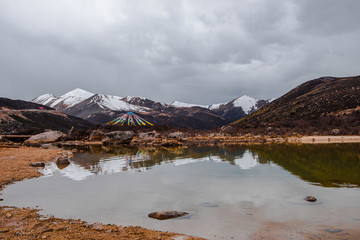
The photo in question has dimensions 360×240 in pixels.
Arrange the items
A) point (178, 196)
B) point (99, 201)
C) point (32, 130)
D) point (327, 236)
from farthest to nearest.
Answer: point (32, 130)
point (178, 196)
point (99, 201)
point (327, 236)

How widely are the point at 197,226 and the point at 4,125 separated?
413ft

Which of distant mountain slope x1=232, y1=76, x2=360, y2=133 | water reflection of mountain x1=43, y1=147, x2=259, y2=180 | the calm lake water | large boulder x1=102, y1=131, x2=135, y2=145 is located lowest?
the calm lake water

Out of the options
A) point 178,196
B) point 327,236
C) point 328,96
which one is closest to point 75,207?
point 178,196

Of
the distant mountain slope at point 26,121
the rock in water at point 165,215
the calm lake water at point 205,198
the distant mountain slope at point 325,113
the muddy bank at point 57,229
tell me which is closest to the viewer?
the muddy bank at point 57,229

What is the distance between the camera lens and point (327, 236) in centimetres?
812

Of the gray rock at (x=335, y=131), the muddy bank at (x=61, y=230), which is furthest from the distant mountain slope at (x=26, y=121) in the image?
the gray rock at (x=335, y=131)

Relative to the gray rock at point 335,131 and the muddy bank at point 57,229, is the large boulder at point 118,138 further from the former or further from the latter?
the muddy bank at point 57,229

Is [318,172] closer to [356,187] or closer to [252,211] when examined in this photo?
[356,187]

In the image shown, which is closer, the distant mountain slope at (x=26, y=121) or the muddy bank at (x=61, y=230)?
the muddy bank at (x=61, y=230)

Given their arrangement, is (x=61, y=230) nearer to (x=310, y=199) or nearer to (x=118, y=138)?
(x=310, y=199)

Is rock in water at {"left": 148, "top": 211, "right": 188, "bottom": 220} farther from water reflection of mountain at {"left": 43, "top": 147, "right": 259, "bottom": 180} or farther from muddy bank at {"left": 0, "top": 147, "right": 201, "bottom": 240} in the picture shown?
water reflection of mountain at {"left": 43, "top": 147, "right": 259, "bottom": 180}

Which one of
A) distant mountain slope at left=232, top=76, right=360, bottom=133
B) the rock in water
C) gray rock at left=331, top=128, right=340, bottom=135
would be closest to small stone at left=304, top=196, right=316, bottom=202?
the rock in water

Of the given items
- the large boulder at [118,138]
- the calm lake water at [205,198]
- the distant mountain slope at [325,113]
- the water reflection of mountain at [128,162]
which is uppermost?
the distant mountain slope at [325,113]

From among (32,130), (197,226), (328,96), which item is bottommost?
(197,226)
